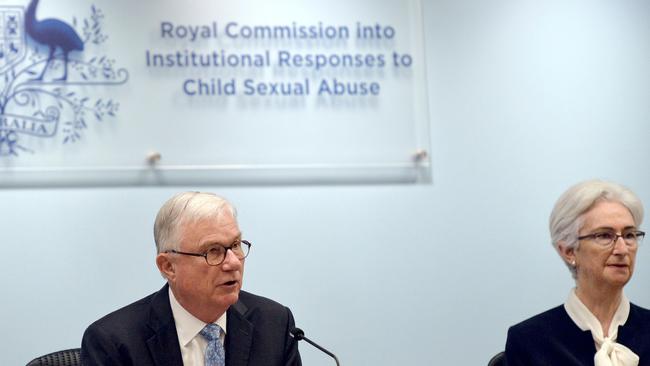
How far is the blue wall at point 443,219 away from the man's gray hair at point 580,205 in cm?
102

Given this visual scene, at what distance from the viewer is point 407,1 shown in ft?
13.7

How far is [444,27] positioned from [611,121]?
957 millimetres

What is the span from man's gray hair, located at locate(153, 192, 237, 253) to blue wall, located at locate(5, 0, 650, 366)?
1.13m

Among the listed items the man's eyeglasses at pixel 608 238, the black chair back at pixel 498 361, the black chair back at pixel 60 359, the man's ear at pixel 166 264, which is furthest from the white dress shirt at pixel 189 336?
the man's eyeglasses at pixel 608 238

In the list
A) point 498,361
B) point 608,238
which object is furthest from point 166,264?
point 608,238

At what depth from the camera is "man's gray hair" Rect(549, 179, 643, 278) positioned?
10.3 feet

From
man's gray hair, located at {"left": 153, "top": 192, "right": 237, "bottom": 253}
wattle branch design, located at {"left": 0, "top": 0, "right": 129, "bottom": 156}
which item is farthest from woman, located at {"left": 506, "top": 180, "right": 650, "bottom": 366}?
wattle branch design, located at {"left": 0, "top": 0, "right": 129, "bottom": 156}

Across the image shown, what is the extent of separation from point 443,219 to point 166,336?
69.5 inches

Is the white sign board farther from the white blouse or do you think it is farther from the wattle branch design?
the white blouse

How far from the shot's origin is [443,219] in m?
4.16

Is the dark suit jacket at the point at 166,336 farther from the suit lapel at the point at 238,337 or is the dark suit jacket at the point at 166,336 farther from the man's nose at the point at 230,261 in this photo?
the man's nose at the point at 230,261

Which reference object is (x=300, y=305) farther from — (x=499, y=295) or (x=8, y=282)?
(x=8, y=282)

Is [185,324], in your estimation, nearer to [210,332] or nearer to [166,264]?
[210,332]

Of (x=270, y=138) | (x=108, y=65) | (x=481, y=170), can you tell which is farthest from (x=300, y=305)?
(x=108, y=65)
